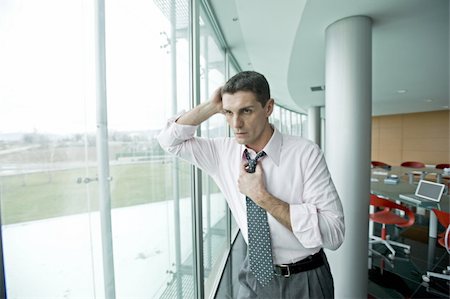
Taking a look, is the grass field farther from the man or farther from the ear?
the ear

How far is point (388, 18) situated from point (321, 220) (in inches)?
90.1

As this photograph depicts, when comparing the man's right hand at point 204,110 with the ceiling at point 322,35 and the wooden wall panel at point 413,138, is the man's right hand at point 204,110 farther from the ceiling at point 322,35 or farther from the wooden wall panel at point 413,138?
the wooden wall panel at point 413,138

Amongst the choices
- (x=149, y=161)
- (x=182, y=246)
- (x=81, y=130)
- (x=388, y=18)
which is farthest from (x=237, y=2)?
(x=182, y=246)

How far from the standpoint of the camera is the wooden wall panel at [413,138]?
944 centimetres

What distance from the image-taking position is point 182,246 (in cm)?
220

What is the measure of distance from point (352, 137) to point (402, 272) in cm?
211

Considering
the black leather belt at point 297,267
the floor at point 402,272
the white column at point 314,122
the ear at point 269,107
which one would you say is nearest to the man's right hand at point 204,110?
the ear at point 269,107

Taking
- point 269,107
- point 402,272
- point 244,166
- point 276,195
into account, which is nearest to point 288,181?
point 276,195

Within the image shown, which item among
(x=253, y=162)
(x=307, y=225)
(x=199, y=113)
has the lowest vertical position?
(x=307, y=225)

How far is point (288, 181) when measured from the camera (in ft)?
3.48

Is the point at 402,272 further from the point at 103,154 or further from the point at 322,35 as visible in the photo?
the point at 103,154

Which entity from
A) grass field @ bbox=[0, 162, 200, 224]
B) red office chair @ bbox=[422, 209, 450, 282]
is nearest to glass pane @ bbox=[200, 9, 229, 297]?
grass field @ bbox=[0, 162, 200, 224]

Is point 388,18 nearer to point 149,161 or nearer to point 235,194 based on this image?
point 235,194

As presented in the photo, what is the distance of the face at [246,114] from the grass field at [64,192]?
709 mm
